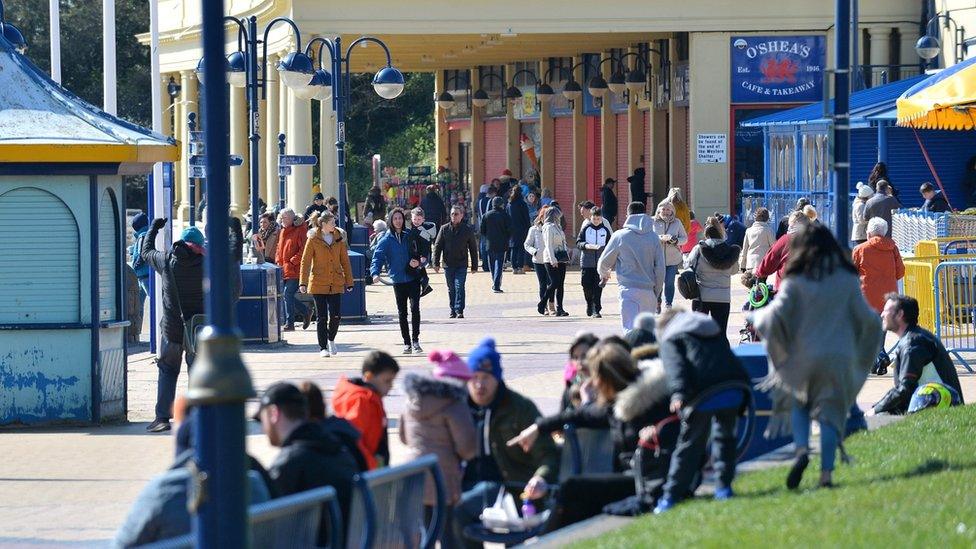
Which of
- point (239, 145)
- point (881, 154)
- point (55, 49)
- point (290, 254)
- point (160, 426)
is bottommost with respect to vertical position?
point (160, 426)

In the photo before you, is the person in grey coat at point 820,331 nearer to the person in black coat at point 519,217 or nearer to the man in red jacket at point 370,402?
the man in red jacket at point 370,402

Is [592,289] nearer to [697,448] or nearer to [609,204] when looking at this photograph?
[609,204]

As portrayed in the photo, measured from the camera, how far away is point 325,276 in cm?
1866

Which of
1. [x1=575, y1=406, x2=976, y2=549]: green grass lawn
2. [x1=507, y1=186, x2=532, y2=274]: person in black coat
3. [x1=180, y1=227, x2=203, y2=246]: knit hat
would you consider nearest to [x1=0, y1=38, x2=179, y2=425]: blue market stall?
[x1=180, y1=227, x2=203, y2=246]: knit hat

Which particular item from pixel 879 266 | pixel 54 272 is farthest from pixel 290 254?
pixel 879 266

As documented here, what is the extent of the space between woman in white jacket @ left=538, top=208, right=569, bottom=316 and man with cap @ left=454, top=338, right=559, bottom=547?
14.3 meters

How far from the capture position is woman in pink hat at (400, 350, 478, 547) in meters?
8.26

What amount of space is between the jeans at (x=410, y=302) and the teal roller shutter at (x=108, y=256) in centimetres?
465

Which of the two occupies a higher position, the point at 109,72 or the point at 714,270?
the point at 109,72

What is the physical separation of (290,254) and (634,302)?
7292mm

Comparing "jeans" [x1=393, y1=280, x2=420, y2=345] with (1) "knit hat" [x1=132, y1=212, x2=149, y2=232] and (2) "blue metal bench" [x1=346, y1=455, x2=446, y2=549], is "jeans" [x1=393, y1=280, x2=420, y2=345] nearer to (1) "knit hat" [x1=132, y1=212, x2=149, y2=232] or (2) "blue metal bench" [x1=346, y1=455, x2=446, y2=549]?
(1) "knit hat" [x1=132, y1=212, x2=149, y2=232]

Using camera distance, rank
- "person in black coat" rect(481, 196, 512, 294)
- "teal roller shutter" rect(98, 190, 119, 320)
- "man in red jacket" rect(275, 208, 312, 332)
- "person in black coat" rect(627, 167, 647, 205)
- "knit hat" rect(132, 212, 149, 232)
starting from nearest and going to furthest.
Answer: "teal roller shutter" rect(98, 190, 119, 320) < "knit hat" rect(132, 212, 149, 232) < "man in red jacket" rect(275, 208, 312, 332) < "person in black coat" rect(481, 196, 512, 294) < "person in black coat" rect(627, 167, 647, 205)

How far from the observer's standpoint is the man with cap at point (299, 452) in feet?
22.9

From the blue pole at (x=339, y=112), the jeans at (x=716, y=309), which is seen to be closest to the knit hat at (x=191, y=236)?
the jeans at (x=716, y=309)
